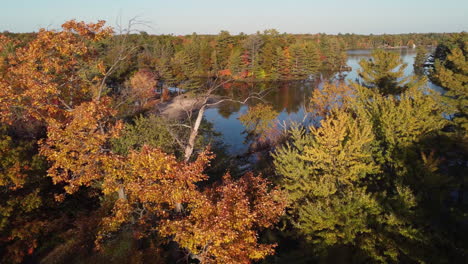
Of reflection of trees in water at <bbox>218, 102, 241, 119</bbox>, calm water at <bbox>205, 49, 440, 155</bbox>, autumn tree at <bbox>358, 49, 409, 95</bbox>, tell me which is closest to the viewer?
autumn tree at <bbox>358, 49, 409, 95</bbox>

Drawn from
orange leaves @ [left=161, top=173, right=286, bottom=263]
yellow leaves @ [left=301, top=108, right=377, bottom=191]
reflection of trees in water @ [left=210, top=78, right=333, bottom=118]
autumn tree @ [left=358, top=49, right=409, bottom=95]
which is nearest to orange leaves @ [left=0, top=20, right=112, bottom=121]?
orange leaves @ [left=161, top=173, right=286, bottom=263]

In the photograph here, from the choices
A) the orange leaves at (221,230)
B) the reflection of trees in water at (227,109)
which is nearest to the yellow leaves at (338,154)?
the orange leaves at (221,230)

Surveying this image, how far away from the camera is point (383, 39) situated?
14500 cm

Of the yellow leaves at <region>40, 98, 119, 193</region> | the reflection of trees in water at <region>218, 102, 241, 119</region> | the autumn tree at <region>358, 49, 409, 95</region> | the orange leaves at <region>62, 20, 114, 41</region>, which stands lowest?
the reflection of trees in water at <region>218, 102, 241, 119</region>

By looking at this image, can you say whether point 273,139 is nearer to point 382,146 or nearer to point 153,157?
point 382,146

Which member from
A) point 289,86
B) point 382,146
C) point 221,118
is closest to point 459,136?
point 382,146

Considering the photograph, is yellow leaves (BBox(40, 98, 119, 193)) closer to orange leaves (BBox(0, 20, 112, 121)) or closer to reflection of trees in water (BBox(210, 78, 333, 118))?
orange leaves (BBox(0, 20, 112, 121))

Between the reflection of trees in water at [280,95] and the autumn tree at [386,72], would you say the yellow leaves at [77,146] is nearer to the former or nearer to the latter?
the autumn tree at [386,72]

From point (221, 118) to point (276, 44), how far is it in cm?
3994

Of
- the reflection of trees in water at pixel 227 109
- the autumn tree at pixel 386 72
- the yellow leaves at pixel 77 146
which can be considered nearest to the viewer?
the yellow leaves at pixel 77 146

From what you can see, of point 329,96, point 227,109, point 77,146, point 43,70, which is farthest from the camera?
point 227,109

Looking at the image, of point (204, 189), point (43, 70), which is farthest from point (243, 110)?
point (43, 70)

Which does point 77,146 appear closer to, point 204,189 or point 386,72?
point 204,189

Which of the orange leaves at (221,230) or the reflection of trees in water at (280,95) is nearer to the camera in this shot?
the orange leaves at (221,230)
